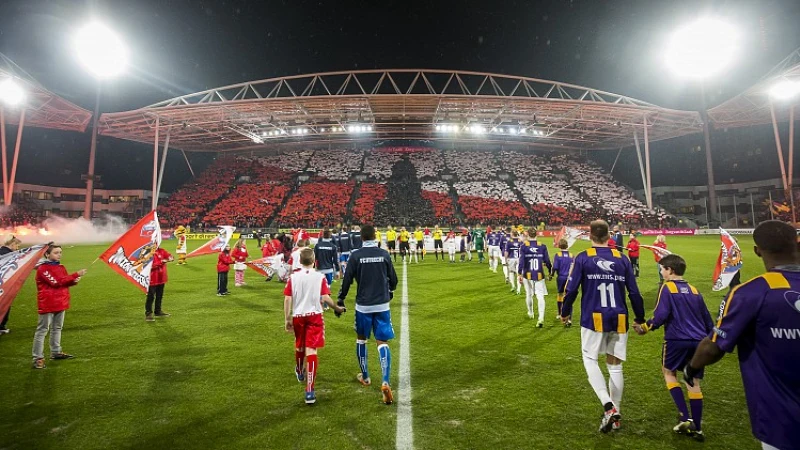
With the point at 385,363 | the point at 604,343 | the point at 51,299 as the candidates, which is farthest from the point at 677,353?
the point at 51,299

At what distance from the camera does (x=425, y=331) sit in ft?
24.9

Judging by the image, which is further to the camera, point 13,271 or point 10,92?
point 10,92

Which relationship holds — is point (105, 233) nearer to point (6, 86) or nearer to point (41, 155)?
point (6, 86)

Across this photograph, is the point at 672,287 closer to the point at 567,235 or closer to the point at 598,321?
the point at 598,321

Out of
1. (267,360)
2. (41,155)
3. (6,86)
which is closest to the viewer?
(267,360)

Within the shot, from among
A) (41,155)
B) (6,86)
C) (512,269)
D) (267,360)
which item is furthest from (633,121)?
(41,155)

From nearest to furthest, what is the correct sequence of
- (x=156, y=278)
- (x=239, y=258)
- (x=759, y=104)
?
(x=156, y=278)
(x=239, y=258)
(x=759, y=104)

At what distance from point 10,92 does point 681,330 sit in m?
41.7

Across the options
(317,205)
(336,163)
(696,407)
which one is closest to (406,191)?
(317,205)

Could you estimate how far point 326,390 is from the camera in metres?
4.88

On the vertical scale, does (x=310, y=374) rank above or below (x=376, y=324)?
below

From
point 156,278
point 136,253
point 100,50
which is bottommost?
point 156,278

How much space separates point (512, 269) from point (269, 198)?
120ft

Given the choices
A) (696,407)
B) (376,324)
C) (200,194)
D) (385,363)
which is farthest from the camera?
(200,194)
